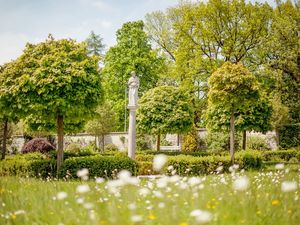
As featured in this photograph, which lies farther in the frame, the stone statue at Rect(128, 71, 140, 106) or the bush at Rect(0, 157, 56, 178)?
the stone statue at Rect(128, 71, 140, 106)

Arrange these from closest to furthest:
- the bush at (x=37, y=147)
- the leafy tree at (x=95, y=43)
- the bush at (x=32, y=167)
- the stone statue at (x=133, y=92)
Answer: the bush at (x=32, y=167) → the stone statue at (x=133, y=92) → the bush at (x=37, y=147) → the leafy tree at (x=95, y=43)

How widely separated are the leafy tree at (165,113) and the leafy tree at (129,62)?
33.6 feet

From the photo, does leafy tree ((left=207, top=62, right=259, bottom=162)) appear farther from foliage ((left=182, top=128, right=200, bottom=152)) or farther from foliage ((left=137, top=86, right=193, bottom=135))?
foliage ((left=182, top=128, right=200, bottom=152))

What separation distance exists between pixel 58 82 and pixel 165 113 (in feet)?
37.3

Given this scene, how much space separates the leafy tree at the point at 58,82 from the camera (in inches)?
511

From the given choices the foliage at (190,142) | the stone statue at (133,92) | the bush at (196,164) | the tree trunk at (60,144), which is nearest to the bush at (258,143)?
the foliage at (190,142)

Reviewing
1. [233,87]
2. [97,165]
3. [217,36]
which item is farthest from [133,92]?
[217,36]

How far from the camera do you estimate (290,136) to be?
2834 cm

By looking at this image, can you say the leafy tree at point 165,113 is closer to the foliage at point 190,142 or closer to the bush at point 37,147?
the foliage at point 190,142

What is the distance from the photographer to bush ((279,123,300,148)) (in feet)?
92.5

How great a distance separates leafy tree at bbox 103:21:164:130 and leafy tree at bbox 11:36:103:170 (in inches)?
798

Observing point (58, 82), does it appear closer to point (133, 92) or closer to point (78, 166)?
point (78, 166)

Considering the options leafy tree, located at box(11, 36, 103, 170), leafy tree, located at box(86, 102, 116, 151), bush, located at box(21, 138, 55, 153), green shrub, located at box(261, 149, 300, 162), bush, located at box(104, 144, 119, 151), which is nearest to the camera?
leafy tree, located at box(11, 36, 103, 170)

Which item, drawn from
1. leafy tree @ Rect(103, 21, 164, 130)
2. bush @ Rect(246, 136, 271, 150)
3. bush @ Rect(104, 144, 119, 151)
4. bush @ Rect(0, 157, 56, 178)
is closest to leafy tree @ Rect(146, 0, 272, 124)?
leafy tree @ Rect(103, 21, 164, 130)
